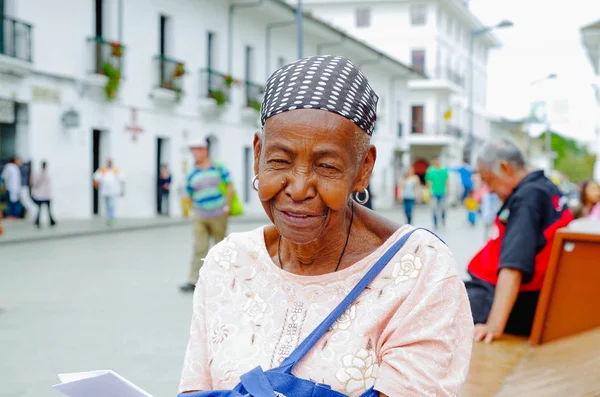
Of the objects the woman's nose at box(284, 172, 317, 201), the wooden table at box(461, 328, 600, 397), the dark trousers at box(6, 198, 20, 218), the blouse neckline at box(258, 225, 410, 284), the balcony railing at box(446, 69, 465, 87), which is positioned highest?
the balcony railing at box(446, 69, 465, 87)

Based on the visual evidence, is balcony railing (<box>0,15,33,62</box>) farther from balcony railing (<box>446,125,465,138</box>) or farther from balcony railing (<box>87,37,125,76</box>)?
balcony railing (<box>446,125,465,138</box>)

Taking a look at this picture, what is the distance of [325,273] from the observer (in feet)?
5.92

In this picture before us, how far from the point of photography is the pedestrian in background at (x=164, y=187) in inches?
859

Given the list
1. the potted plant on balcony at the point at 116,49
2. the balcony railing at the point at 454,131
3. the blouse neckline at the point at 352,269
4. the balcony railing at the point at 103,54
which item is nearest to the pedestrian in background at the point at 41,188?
the balcony railing at the point at 103,54

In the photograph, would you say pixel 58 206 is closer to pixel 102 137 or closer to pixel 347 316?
pixel 102 137

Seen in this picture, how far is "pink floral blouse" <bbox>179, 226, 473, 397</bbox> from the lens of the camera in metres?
1.63

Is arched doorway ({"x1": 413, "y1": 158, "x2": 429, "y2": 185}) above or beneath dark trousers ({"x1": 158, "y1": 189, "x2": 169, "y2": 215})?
above

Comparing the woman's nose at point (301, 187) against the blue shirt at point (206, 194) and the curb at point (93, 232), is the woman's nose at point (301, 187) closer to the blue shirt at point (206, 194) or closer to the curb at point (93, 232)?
the blue shirt at point (206, 194)

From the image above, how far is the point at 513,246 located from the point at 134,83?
60.1 feet

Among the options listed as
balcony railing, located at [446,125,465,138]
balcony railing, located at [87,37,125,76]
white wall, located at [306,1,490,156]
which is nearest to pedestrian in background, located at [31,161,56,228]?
balcony railing, located at [87,37,125,76]

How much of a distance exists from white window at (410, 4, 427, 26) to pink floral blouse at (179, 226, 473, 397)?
46.4 m

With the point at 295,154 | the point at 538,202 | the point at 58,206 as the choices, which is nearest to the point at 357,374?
the point at 295,154

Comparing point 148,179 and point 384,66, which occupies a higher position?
point 384,66

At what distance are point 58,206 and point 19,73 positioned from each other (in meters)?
3.55
